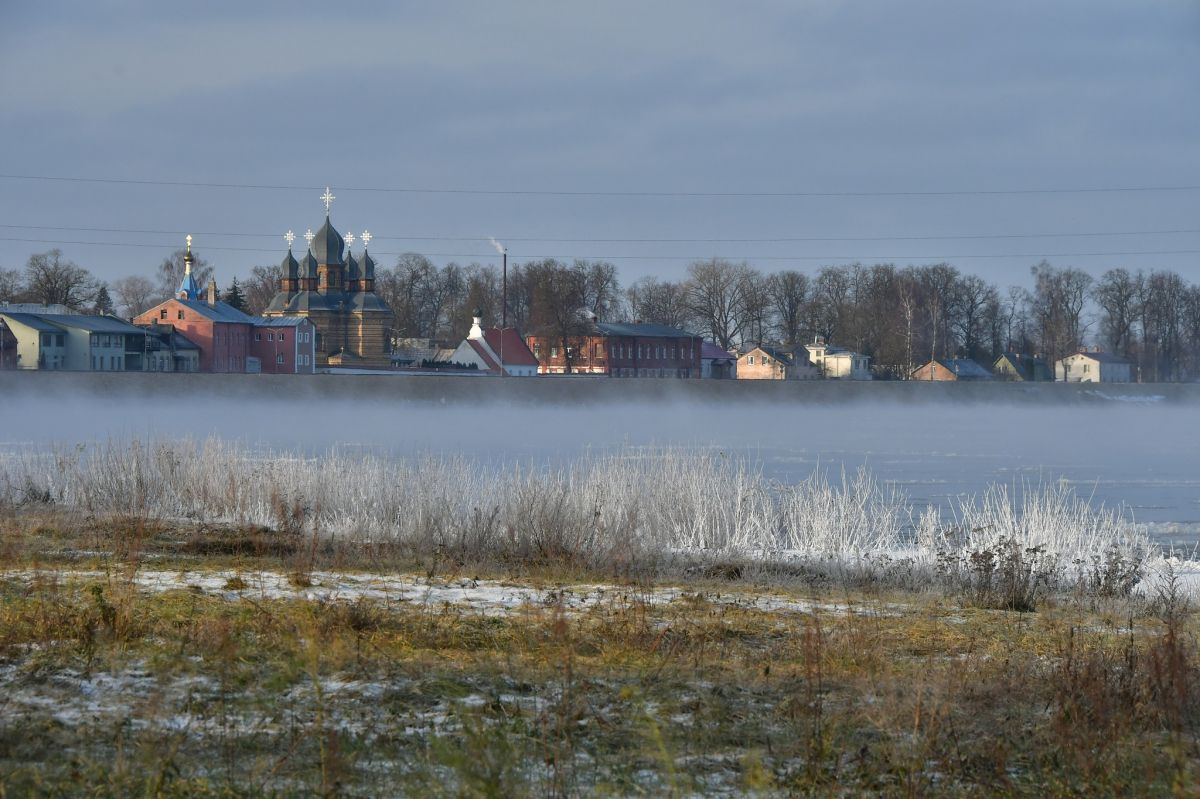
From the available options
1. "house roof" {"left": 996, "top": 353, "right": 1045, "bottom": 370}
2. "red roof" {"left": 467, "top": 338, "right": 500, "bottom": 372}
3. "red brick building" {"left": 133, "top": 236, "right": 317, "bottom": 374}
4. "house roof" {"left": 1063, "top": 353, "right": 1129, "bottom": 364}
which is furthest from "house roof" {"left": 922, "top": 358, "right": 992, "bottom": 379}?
"red brick building" {"left": 133, "top": 236, "right": 317, "bottom": 374}

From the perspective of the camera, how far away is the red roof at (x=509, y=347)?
81000mm

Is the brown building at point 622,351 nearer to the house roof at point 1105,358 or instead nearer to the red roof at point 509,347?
the red roof at point 509,347

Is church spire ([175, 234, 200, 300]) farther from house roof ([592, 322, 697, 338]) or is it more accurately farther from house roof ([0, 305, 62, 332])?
house roof ([592, 322, 697, 338])

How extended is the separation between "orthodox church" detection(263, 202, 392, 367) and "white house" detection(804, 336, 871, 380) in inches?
1209

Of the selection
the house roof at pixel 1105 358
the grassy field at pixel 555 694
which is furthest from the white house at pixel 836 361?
the grassy field at pixel 555 694

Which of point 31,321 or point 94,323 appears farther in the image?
point 94,323

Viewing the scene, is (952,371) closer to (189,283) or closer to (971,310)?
(971,310)

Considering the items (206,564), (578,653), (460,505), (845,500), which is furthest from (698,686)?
(845,500)

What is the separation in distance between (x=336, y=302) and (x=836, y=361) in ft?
121

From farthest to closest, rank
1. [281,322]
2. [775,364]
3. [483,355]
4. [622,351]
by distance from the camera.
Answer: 1. [775,364]
2. [622,351]
3. [281,322]
4. [483,355]

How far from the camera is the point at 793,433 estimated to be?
37719 millimetres

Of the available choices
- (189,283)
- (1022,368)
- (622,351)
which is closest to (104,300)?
(189,283)

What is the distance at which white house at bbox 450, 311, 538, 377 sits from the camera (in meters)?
78.9

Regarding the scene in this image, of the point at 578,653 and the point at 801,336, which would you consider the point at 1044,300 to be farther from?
the point at 578,653
